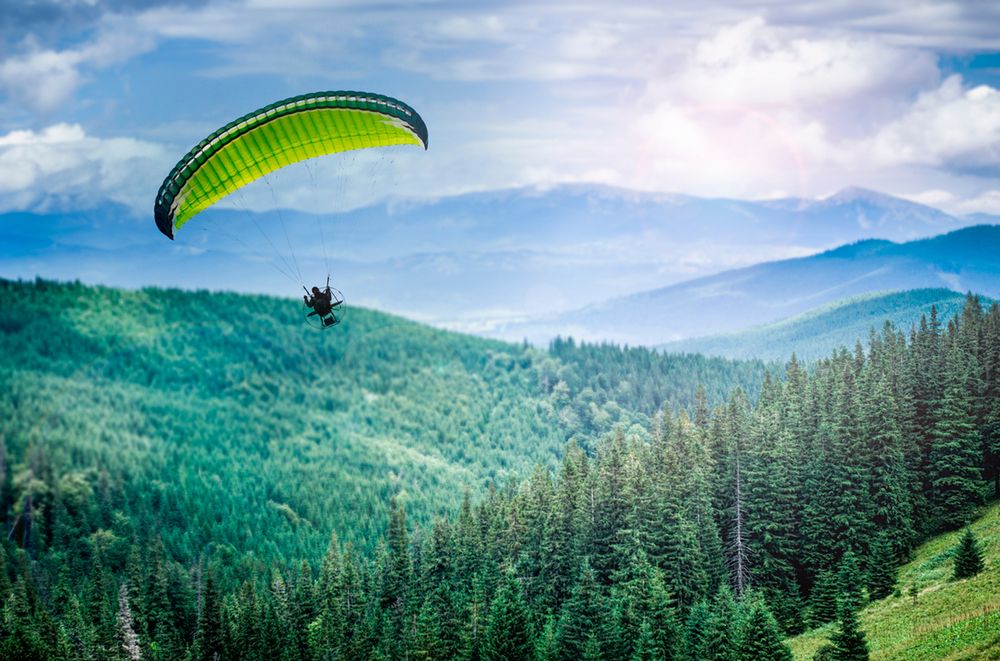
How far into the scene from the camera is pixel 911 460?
69.1 metres

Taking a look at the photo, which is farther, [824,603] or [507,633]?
[824,603]

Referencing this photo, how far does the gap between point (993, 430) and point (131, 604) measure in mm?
78281

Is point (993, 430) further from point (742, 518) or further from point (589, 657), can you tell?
point (589, 657)

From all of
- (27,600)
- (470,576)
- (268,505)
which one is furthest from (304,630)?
(268,505)

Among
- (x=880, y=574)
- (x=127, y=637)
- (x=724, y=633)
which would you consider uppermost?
(x=880, y=574)

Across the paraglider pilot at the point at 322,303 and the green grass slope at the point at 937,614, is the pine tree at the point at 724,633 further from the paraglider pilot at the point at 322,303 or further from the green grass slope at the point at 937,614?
the paraglider pilot at the point at 322,303

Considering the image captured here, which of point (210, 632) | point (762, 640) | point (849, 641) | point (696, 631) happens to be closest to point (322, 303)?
point (762, 640)

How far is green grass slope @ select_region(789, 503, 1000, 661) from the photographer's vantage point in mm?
43562

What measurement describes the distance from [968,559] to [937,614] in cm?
525

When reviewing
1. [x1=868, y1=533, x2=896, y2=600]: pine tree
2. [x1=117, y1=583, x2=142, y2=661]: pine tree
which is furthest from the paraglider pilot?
[x1=117, y1=583, x2=142, y2=661]: pine tree

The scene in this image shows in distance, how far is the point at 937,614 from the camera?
48.9 m

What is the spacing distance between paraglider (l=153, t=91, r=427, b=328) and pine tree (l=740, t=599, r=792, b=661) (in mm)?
26890

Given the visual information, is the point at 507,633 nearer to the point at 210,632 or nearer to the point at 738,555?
A: the point at 738,555

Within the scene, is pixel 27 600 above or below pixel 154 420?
below
